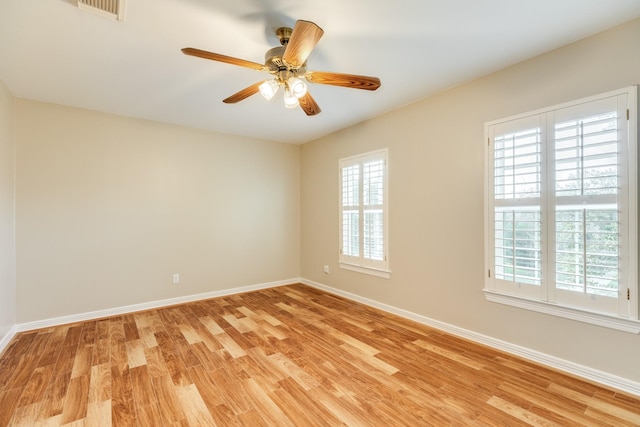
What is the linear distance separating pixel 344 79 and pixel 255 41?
0.75 m

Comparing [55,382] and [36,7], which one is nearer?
[36,7]

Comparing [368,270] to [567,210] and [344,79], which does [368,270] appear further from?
[344,79]

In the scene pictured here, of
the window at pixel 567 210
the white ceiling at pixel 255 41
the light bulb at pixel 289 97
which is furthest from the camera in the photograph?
the light bulb at pixel 289 97

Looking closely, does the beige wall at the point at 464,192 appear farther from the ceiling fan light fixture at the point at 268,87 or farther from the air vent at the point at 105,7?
the air vent at the point at 105,7

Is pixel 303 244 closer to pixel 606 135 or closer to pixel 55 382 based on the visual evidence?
pixel 55 382

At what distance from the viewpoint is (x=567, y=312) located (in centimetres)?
220

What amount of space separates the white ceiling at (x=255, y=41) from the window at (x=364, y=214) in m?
1.04

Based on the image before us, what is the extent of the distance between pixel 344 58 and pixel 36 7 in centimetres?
208

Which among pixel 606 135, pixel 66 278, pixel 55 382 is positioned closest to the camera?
pixel 606 135

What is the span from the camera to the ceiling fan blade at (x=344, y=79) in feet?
6.61

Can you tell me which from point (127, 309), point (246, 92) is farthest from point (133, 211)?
point (246, 92)

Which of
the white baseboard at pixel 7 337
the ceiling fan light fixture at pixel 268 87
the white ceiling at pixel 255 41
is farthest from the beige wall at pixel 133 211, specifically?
the ceiling fan light fixture at pixel 268 87

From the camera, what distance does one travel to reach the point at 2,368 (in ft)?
7.77

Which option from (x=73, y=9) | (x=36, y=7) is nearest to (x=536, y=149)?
(x=73, y=9)
